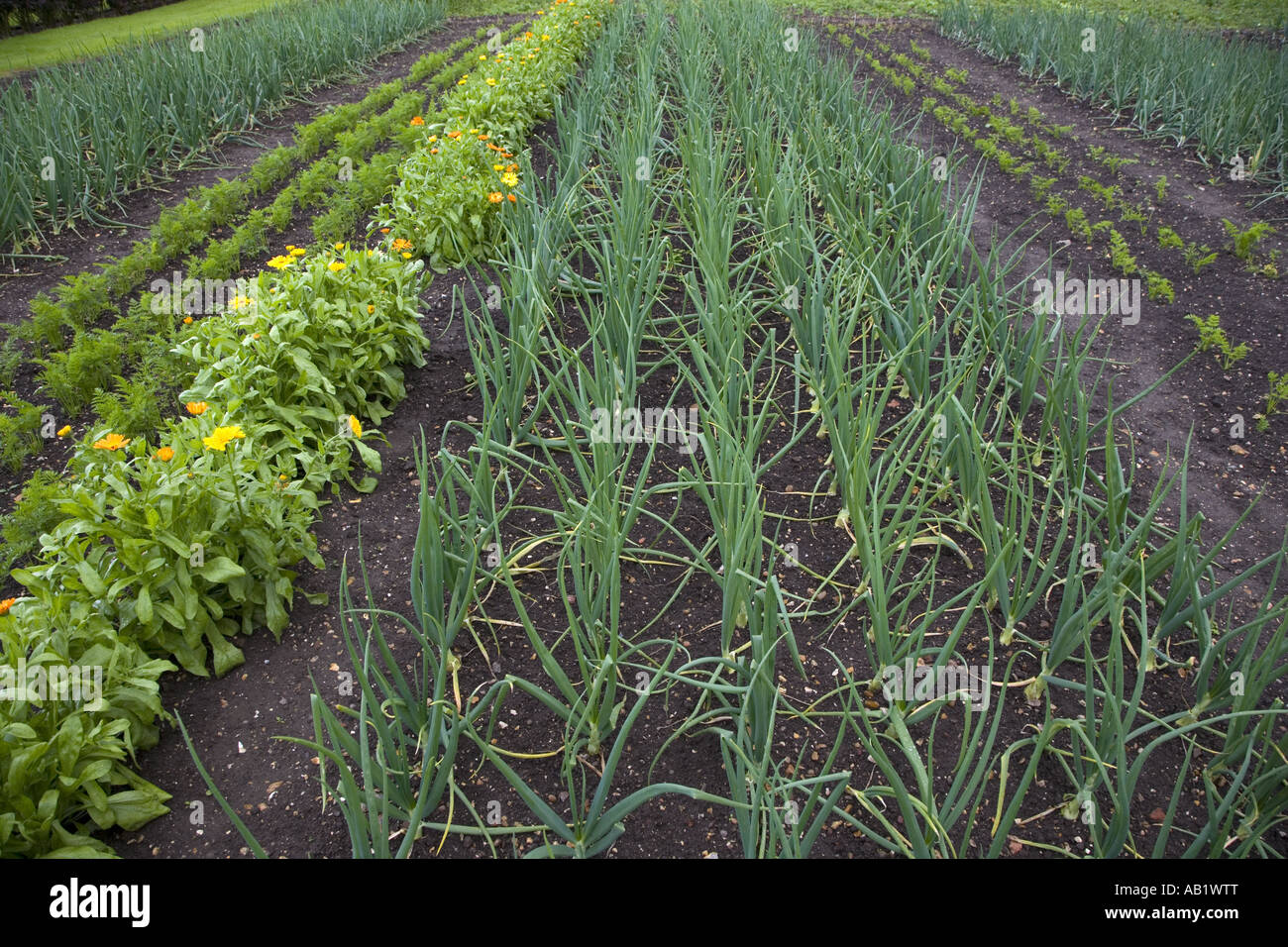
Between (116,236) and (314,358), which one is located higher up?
(116,236)

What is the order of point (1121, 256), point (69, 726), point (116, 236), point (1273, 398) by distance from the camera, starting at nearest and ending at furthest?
point (69, 726) < point (1273, 398) < point (1121, 256) < point (116, 236)

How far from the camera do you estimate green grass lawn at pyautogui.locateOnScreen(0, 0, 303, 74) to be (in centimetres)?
871

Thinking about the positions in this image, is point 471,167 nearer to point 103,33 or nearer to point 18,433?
point 18,433

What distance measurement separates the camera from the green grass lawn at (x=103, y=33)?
871 centimetres

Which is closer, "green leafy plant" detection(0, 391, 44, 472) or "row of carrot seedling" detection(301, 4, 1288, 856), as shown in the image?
"row of carrot seedling" detection(301, 4, 1288, 856)

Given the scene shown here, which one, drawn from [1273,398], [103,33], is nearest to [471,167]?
[1273,398]

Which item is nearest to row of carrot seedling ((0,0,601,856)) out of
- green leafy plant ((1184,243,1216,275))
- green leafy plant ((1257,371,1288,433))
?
green leafy plant ((1257,371,1288,433))

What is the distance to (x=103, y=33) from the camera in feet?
32.8

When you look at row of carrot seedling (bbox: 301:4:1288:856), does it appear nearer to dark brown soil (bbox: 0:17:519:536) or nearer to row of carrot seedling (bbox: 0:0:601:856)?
row of carrot seedling (bbox: 0:0:601:856)

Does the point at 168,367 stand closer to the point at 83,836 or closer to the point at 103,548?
the point at 103,548

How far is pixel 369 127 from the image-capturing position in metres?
6.18

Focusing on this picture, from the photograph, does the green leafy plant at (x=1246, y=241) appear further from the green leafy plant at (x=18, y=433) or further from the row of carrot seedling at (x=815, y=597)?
the green leafy plant at (x=18, y=433)

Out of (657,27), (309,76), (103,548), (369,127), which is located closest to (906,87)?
(657,27)

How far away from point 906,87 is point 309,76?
18.4ft
